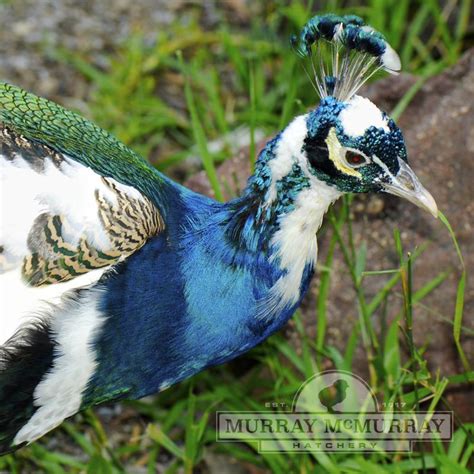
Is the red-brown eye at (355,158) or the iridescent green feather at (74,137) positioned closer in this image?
the red-brown eye at (355,158)

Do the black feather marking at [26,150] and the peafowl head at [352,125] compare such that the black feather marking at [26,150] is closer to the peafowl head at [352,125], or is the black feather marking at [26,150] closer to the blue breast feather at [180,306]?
the blue breast feather at [180,306]

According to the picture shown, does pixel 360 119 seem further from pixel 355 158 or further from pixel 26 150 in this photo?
pixel 26 150

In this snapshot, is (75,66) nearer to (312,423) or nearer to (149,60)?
(149,60)

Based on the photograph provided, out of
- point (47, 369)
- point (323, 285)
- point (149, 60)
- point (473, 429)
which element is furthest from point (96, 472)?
point (149, 60)

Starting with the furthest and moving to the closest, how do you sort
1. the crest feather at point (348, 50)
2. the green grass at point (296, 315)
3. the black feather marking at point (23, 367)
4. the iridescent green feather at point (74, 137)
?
the green grass at point (296, 315) → the iridescent green feather at point (74, 137) → the crest feather at point (348, 50) → the black feather marking at point (23, 367)

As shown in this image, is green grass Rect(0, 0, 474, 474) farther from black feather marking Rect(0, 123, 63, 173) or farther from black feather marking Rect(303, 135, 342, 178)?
black feather marking Rect(0, 123, 63, 173)

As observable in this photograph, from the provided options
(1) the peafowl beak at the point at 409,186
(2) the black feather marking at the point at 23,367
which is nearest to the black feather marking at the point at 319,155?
(1) the peafowl beak at the point at 409,186

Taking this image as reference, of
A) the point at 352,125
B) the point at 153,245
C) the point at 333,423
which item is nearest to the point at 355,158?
the point at 352,125

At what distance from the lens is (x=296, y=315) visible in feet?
9.11

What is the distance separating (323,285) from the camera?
8.86 ft

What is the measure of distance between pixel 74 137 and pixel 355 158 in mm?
752

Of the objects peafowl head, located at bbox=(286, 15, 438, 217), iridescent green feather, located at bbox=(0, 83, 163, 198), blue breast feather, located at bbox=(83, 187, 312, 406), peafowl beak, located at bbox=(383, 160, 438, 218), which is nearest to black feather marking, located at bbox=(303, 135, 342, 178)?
peafowl head, located at bbox=(286, 15, 438, 217)

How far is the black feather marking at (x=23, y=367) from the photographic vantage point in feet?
6.67

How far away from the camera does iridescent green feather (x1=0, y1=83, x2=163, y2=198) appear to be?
→ 7.36 ft
